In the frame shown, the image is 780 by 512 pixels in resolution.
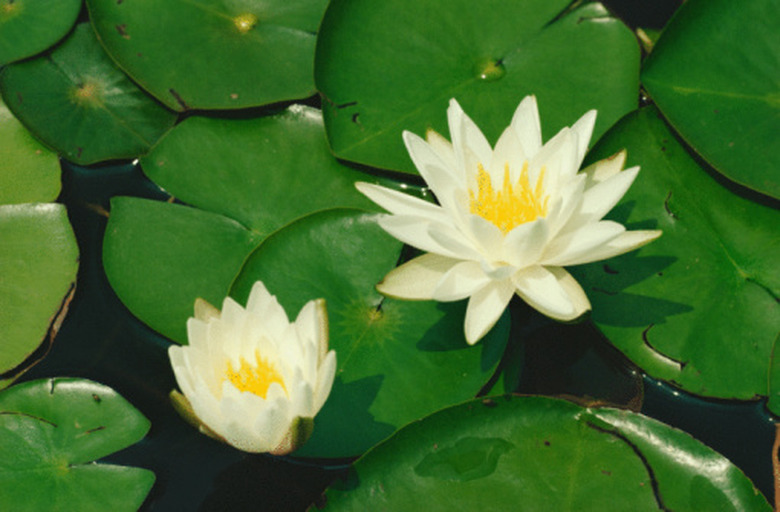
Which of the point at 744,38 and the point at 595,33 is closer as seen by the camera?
the point at 744,38

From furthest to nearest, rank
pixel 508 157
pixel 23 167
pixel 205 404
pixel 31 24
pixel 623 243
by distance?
pixel 31 24, pixel 23 167, pixel 508 157, pixel 623 243, pixel 205 404

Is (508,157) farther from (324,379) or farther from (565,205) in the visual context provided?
(324,379)

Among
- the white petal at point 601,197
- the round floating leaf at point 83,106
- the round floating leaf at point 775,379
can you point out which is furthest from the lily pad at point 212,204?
the round floating leaf at point 775,379

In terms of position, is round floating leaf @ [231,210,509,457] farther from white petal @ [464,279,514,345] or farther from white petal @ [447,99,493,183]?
white petal @ [447,99,493,183]

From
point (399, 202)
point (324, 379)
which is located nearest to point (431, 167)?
point (399, 202)

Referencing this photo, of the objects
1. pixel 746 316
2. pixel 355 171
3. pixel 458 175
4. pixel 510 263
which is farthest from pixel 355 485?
pixel 746 316

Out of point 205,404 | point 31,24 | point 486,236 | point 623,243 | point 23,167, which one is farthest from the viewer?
point 31,24

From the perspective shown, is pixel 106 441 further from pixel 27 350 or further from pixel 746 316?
pixel 746 316
